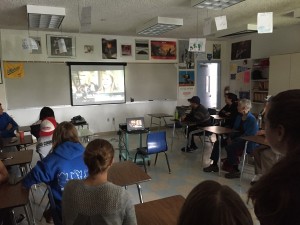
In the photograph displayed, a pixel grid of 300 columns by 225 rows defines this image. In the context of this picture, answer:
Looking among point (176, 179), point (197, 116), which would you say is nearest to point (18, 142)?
point (176, 179)

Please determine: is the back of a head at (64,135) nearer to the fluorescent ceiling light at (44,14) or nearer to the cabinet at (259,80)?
the fluorescent ceiling light at (44,14)

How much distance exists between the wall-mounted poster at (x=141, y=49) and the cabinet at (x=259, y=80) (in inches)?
124

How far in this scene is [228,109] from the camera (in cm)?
575

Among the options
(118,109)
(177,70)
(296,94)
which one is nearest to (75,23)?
(118,109)

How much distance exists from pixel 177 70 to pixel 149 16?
124 inches

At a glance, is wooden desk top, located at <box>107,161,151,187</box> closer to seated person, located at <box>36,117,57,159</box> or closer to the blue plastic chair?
seated person, located at <box>36,117,57,159</box>

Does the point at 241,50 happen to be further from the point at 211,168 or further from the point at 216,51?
the point at 211,168

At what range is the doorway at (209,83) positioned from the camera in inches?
329

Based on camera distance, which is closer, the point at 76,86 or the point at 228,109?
the point at 228,109

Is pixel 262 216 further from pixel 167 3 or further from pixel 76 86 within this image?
pixel 76 86

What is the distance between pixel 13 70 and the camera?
595cm

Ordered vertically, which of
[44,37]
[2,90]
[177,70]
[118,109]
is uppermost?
[44,37]

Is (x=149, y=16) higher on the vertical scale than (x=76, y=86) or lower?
higher

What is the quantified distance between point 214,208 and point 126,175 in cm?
173
